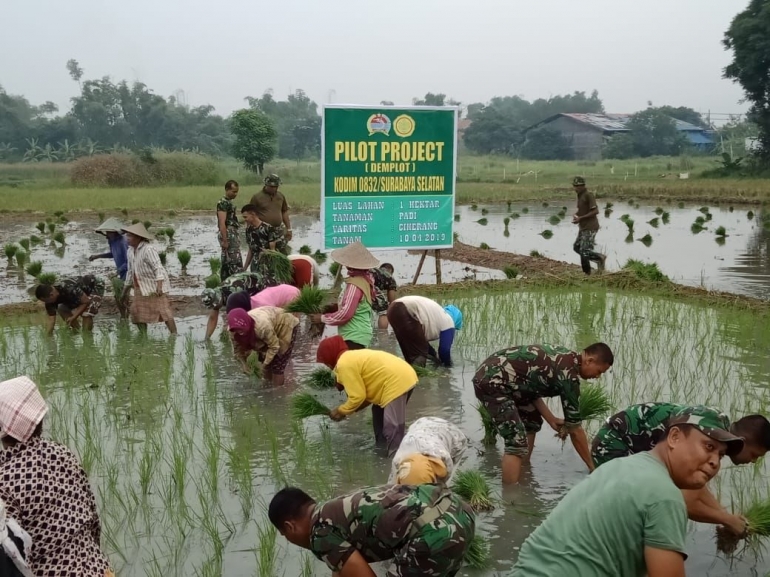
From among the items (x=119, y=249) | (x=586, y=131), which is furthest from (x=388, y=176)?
(x=586, y=131)

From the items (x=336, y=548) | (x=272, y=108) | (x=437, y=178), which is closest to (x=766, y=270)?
(x=437, y=178)

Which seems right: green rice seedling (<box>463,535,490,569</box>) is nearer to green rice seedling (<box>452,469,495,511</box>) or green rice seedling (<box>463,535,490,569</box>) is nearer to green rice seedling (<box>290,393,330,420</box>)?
green rice seedling (<box>452,469,495,511</box>)

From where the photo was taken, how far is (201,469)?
16.3ft

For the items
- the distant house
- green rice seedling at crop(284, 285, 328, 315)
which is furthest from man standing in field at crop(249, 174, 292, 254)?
the distant house

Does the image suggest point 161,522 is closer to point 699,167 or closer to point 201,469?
point 201,469

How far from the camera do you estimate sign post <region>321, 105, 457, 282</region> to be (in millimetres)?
10617

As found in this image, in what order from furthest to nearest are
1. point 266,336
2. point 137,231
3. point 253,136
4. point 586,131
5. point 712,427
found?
point 586,131, point 253,136, point 137,231, point 266,336, point 712,427

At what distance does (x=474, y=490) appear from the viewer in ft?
14.3

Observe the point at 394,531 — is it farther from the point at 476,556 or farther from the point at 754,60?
the point at 754,60

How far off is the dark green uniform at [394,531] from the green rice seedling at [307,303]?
4.01m

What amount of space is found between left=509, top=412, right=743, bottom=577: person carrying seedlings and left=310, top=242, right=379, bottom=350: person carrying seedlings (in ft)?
13.1

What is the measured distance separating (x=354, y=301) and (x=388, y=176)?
193 inches

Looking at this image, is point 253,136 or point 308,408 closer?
point 308,408

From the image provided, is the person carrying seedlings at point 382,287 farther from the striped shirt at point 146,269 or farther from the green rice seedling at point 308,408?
the green rice seedling at point 308,408
